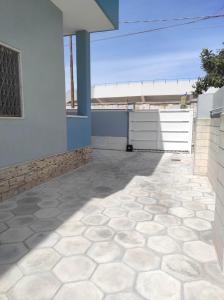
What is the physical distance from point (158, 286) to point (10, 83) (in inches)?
153

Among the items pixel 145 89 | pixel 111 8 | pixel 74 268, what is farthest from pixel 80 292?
pixel 145 89

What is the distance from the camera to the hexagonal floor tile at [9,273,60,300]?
5.78 feet

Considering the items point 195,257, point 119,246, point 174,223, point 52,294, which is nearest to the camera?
point 52,294

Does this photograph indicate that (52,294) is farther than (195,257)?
No

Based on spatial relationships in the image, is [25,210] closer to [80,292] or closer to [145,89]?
[80,292]

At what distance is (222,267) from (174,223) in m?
1.04

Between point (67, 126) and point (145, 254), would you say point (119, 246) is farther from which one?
point (67, 126)

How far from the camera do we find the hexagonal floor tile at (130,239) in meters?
2.53

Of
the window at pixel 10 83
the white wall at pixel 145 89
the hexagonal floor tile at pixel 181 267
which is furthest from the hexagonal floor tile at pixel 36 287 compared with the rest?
the white wall at pixel 145 89

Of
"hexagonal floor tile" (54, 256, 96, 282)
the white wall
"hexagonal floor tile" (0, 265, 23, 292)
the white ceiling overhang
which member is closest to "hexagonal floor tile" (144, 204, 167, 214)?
"hexagonal floor tile" (54, 256, 96, 282)

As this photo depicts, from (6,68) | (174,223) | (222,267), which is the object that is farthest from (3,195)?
(222,267)

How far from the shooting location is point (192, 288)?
6.09 feet

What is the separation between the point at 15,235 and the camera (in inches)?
107

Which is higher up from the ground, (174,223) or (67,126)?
(67,126)
